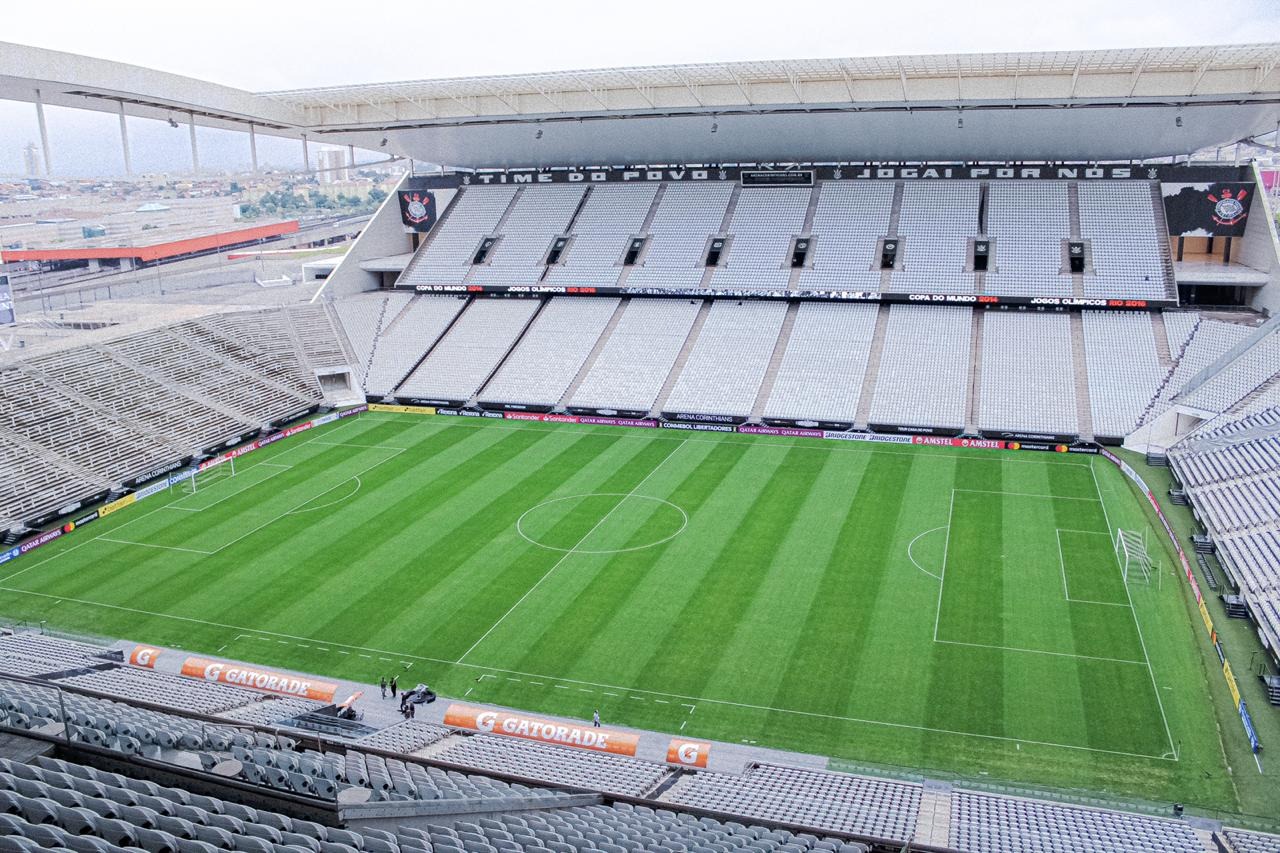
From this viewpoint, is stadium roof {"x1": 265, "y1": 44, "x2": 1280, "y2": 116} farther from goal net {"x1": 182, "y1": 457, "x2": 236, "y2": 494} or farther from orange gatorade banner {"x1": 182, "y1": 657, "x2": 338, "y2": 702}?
orange gatorade banner {"x1": 182, "y1": 657, "x2": 338, "y2": 702}

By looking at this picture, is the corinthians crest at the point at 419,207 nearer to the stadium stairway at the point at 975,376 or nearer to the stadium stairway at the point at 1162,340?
the stadium stairway at the point at 975,376

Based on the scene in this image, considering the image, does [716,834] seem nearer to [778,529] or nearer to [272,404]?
[778,529]

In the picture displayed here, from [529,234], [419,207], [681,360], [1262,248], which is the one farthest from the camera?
[419,207]

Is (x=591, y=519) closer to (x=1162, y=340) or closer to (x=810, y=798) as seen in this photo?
(x=810, y=798)

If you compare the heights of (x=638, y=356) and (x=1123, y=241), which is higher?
(x=1123, y=241)

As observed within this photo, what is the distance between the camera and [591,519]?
109 ft

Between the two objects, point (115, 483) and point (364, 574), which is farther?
point (115, 483)

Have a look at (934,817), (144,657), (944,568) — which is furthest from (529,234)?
(934,817)

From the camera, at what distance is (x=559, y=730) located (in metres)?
21.2

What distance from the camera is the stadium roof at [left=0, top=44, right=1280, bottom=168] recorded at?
41375 mm

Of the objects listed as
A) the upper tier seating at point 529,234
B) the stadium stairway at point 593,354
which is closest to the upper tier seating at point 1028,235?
the stadium stairway at point 593,354

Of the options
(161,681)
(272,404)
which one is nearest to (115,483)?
(272,404)

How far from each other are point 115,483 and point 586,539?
1816 cm

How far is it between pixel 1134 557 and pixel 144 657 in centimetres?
2668
